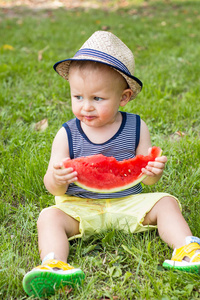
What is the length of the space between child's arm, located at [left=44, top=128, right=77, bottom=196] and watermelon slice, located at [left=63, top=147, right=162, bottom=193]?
0.12 meters

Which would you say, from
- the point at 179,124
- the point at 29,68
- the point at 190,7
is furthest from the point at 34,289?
the point at 190,7

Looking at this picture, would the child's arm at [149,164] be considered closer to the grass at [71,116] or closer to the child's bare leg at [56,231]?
the grass at [71,116]

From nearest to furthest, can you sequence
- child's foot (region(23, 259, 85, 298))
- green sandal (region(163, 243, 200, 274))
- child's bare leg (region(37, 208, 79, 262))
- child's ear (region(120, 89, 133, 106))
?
child's foot (region(23, 259, 85, 298)), green sandal (region(163, 243, 200, 274)), child's bare leg (region(37, 208, 79, 262)), child's ear (region(120, 89, 133, 106))

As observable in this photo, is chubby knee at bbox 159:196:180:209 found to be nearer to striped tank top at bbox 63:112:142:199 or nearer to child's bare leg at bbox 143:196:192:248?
child's bare leg at bbox 143:196:192:248

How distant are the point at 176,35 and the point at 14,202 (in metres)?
5.74

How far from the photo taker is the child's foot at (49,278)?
2037 mm

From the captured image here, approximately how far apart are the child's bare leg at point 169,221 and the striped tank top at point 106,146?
0.27m

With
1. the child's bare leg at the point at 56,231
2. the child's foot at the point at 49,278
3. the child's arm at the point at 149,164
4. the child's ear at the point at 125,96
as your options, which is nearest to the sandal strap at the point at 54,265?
the child's foot at the point at 49,278

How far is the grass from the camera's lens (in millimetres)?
2238

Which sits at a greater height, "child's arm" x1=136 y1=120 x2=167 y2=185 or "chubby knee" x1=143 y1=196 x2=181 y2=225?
"child's arm" x1=136 y1=120 x2=167 y2=185

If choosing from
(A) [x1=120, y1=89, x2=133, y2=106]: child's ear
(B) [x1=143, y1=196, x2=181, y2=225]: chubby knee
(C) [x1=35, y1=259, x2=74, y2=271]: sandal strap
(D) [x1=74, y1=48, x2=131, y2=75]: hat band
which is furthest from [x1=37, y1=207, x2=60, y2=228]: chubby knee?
(D) [x1=74, y1=48, x2=131, y2=75]: hat band

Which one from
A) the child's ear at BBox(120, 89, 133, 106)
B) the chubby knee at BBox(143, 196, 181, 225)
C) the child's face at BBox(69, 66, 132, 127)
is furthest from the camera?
the child's ear at BBox(120, 89, 133, 106)

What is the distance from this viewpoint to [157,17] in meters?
9.93

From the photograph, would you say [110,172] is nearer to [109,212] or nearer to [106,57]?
[109,212]
